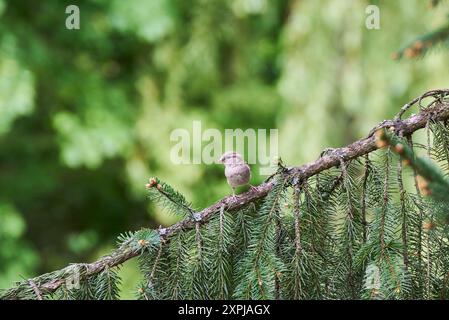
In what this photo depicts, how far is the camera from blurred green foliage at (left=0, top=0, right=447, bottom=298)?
521 centimetres

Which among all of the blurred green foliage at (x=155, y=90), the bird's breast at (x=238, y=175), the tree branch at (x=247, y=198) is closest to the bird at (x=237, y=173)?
the bird's breast at (x=238, y=175)

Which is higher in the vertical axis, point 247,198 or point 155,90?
point 155,90

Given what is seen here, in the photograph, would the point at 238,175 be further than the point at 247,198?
Yes

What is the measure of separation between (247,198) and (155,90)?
16.8 feet

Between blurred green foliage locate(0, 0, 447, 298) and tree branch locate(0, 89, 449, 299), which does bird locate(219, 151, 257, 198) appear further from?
blurred green foliage locate(0, 0, 447, 298)

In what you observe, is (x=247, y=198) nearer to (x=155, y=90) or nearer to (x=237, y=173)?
(x=237, y=173)

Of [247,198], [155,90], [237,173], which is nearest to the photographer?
[247,198]

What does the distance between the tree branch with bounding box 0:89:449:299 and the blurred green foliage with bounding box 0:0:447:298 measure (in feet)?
11.6

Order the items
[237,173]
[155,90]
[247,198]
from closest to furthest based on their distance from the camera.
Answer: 1. [247,198]
2. [237,173]
3. [155,90]

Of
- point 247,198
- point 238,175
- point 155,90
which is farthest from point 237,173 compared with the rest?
point 155,90

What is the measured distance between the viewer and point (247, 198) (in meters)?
1.51

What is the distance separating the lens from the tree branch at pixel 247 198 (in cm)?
139

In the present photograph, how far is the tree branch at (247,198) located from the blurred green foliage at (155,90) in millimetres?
3545

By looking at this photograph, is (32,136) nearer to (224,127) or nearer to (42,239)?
(42,239)
